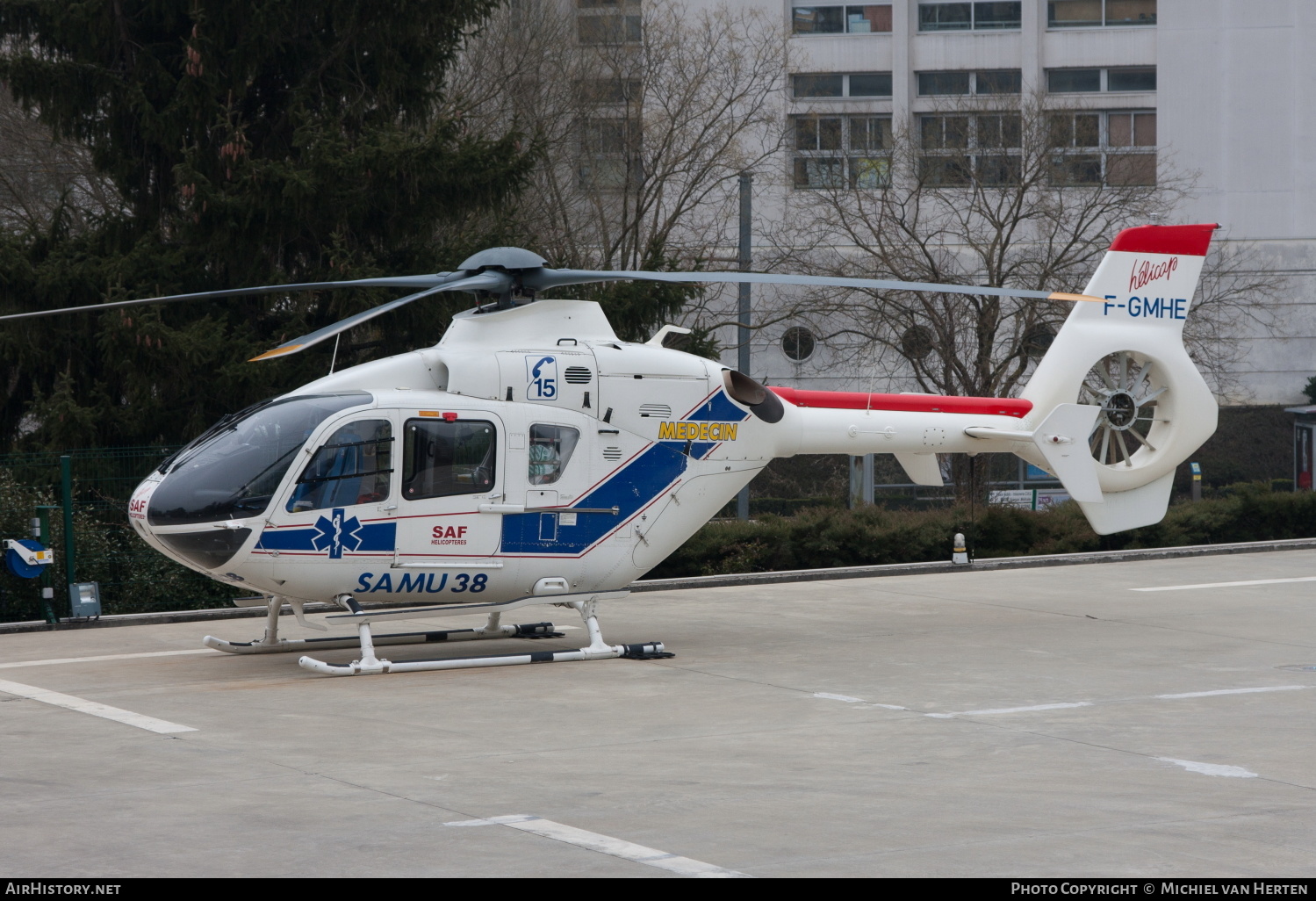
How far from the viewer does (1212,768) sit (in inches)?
321

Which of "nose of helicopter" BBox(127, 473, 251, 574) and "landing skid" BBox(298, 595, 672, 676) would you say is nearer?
"nose of helicopter" BBox(127, 473, 251, 574)

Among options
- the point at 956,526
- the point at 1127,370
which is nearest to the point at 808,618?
the point at 1127,370

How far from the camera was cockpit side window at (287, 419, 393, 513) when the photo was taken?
11406 millimetres

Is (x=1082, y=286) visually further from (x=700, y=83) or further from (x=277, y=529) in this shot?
(x=277, y=529)

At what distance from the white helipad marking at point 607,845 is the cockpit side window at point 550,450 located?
5504 mm

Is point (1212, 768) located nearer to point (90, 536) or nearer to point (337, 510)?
point (337, 510)

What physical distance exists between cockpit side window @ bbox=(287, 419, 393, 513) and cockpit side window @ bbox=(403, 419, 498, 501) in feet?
0.60

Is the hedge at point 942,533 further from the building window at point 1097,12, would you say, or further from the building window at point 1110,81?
the building window at point 1097,12

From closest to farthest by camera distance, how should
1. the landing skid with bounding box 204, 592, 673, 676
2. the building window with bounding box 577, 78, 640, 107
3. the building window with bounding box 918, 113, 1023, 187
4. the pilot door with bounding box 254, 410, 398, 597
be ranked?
the pilot door with bounding box 254, 410, 398, 597, the landing skid with bounding box 204, 592, 673, 676, the building window with bounding box 577, 78, 640, 107, the building window with bounding box 918, 113, 1023, 187

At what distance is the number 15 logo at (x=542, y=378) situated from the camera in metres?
12.3

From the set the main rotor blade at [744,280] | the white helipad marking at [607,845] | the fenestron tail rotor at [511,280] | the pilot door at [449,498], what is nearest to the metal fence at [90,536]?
the fenestron tail rotor at [511,280]

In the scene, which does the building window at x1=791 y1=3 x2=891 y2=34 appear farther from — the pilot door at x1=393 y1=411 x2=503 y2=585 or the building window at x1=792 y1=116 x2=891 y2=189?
the pilot door at x1=393 y1=411 x2=503 y2=585

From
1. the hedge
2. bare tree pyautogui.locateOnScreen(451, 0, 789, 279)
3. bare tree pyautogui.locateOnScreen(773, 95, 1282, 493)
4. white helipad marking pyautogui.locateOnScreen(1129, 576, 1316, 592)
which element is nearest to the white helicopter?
white helipad marking pyautogui.locateOnScreen(1129, 576, 1316, 592)

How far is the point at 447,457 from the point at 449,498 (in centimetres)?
34
